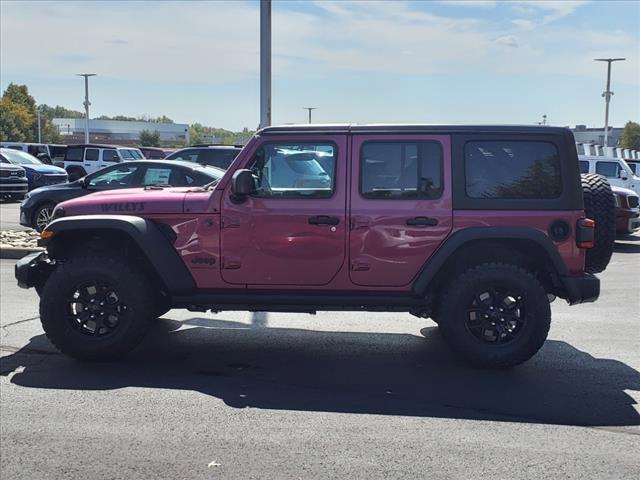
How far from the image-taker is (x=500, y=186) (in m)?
5.76

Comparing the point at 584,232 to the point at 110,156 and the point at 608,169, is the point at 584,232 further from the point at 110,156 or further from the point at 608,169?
the point at 110,156

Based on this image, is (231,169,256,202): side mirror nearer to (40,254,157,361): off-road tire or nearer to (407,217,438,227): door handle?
(40,254,157,361): off-road tire

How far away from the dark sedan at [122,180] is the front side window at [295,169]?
223 inches

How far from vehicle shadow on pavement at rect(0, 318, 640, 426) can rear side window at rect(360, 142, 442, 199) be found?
4.86 ft

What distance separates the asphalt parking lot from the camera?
395 cm

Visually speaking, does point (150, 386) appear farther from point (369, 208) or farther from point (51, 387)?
point (369, 208)

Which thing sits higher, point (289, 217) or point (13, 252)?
point (289, 217)

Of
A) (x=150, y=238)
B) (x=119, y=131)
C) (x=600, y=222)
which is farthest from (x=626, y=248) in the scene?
(x=119, y=131)

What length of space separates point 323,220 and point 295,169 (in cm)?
52

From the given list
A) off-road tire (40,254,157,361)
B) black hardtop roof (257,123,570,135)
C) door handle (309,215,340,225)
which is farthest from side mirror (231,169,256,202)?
off-road tire (40,254,157,361)

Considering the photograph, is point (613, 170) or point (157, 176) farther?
point (613, 170)

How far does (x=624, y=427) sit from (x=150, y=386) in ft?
11.1


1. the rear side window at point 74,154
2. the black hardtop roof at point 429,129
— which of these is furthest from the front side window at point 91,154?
the black hardtop roof at point 429,129

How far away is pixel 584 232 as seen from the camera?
5.64 meters
